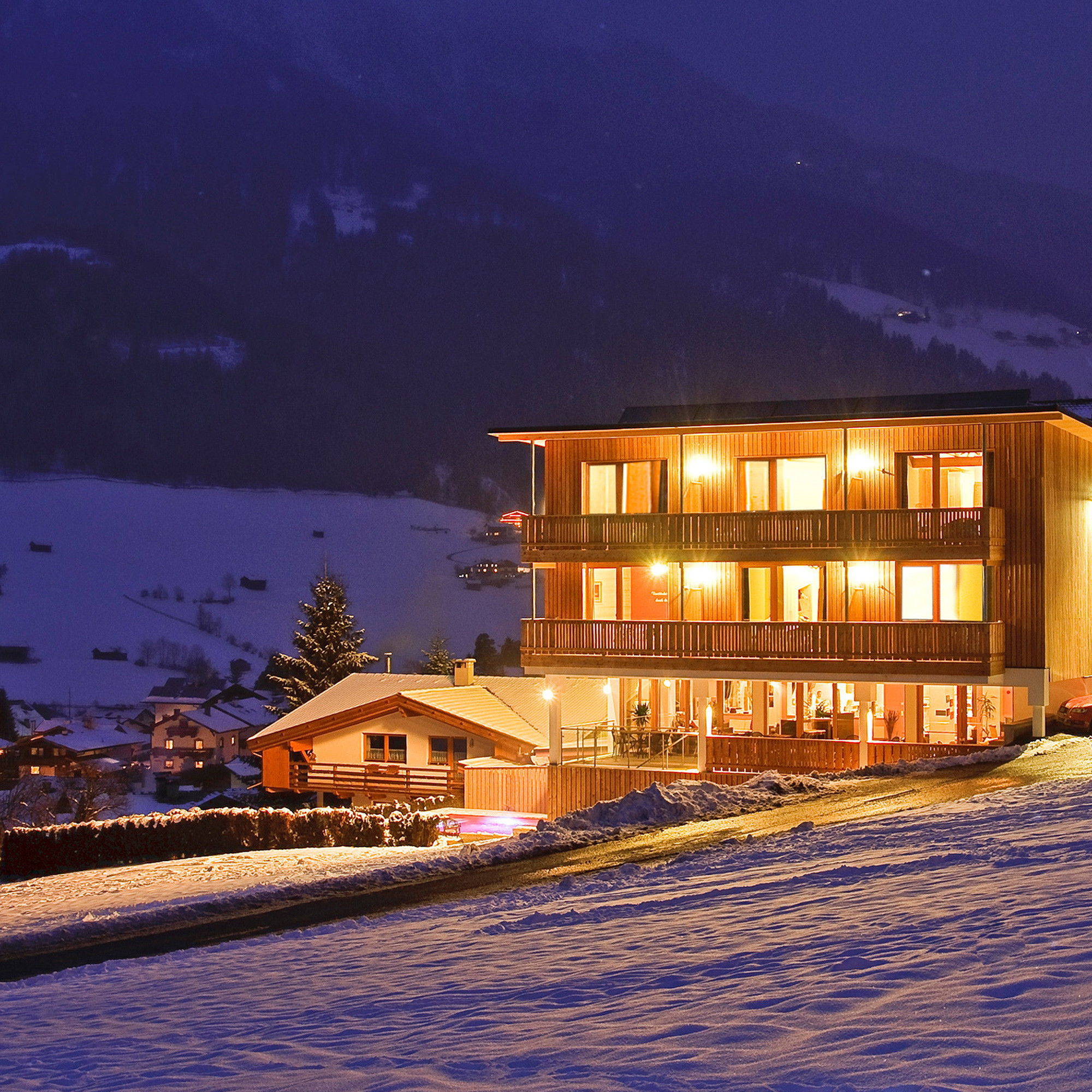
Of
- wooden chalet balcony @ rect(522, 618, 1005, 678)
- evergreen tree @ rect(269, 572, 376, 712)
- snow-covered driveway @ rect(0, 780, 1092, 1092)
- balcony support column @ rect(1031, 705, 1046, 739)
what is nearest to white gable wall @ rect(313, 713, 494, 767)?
wooden chalet balcony @ rect(522, 618, 1005, 678)

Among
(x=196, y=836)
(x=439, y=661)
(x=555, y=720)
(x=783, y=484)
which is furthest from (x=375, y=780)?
(x=439, y=661)

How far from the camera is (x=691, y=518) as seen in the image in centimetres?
3194

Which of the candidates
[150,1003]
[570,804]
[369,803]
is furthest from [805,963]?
[369,803]

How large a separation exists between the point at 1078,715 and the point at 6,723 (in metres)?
82.9

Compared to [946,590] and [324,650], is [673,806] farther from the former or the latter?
[324,650]

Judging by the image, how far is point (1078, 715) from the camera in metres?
29.8

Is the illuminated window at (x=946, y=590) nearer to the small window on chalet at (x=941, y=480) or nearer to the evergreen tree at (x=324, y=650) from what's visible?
the small window on chalet at (x=941, y=480)

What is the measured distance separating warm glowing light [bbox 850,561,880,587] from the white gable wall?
12.3 m

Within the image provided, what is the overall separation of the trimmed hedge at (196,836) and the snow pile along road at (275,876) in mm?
2667

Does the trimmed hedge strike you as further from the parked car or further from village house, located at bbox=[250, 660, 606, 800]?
the parked car

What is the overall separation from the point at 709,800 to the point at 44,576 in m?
189

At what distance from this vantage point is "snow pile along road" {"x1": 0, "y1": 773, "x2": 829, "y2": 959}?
706 inches

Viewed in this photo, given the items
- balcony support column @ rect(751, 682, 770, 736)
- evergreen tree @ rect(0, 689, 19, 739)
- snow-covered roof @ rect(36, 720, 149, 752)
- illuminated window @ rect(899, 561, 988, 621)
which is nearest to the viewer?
illuminated window @ rect(899, 561, 988, 621)

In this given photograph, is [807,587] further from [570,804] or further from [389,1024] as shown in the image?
[389,1024]
